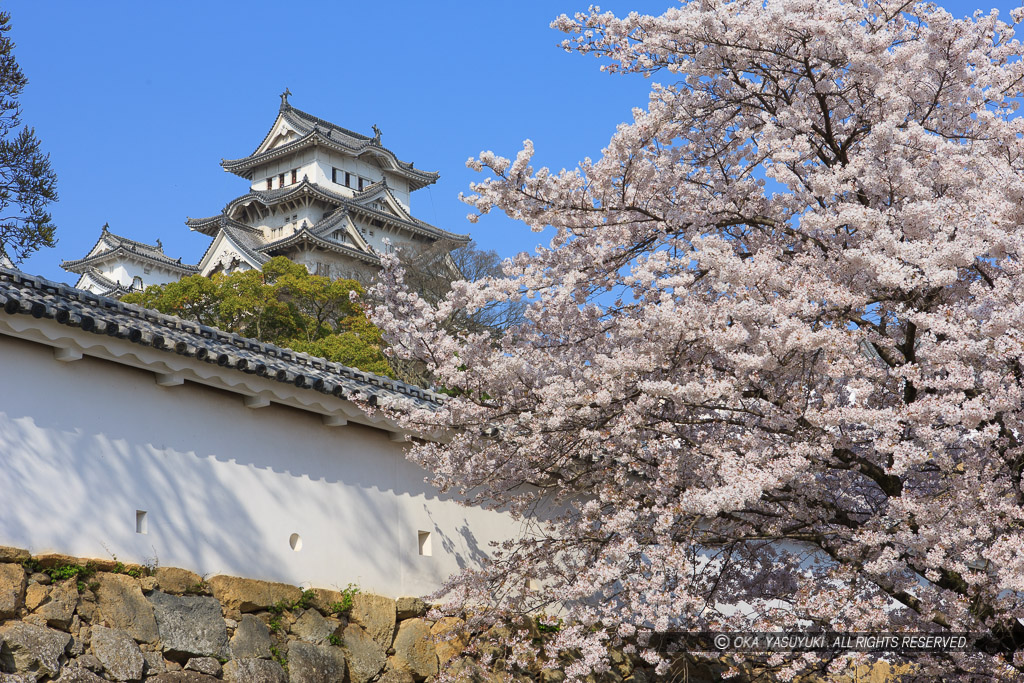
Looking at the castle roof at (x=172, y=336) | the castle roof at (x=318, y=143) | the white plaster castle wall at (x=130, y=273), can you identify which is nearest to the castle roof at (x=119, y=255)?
the white plaster castle wall at (x=130, y=273)

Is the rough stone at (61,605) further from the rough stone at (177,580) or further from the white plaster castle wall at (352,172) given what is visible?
the white plaster castle wall at (352,172)

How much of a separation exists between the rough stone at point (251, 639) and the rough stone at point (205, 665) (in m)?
0.19

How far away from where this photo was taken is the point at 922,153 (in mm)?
7211

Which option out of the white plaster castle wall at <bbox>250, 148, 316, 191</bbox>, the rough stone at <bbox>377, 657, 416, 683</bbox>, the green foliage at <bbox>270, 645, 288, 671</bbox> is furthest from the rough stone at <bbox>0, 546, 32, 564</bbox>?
the white plaster castle wall at <bbox>250, 148, 316, 191</bbox>

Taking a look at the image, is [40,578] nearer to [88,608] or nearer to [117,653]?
[88,608]

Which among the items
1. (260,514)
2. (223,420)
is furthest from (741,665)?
(223,420)

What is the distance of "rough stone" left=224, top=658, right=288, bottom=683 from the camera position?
7711mm

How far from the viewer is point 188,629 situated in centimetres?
762

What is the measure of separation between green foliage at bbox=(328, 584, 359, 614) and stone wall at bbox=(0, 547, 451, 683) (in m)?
0.01

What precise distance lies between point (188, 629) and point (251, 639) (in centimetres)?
54

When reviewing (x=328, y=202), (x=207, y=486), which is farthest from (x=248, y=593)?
(x=328, y=202)

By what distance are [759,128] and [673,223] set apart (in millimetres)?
1331

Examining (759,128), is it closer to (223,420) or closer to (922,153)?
(922,153)

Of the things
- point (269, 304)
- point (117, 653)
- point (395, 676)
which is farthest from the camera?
point (269, 304)
